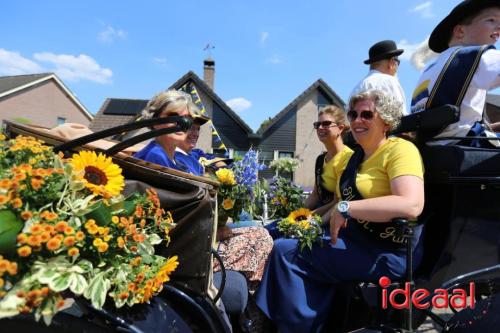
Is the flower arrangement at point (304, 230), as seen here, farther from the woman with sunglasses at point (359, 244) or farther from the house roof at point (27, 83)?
the house roof at point (27, 83)

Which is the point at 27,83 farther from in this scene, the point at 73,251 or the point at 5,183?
the point at 73,251

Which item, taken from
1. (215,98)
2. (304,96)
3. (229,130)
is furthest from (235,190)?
(304,96)

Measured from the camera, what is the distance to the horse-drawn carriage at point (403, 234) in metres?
1.25

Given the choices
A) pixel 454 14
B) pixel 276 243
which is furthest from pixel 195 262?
pixel 454 14

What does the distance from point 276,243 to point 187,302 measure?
744mm

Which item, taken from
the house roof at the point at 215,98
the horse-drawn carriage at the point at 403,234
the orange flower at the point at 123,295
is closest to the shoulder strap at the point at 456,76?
the horse-drawn carriage at the point at 403,234

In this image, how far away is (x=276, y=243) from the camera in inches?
80.6

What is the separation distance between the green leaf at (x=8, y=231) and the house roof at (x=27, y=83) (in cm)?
3298

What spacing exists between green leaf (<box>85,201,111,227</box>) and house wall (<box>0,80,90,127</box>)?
31.2m

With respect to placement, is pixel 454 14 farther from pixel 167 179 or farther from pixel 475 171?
pixel 167 179

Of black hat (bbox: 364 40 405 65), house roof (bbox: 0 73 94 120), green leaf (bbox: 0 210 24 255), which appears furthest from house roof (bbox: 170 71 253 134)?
green leaf (bbox: 0 210 24 255)

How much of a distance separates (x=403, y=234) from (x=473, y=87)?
3.45 ft

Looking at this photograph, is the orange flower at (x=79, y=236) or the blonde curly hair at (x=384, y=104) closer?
the orange flower at (x=79, y=236)

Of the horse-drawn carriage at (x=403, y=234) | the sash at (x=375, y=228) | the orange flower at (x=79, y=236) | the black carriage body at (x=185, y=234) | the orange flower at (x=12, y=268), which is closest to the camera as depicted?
the orange flower at (x=12, y=268)
